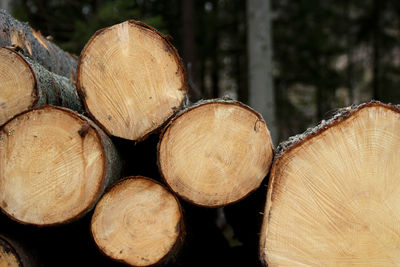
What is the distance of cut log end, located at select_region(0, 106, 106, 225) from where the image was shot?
1806mm

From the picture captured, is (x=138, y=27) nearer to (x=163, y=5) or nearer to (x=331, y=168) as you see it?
(x=331, y=168)

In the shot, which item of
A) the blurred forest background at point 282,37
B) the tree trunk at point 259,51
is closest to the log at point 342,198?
the blurred forest background at point 282,37

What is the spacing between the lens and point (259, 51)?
7305 mm

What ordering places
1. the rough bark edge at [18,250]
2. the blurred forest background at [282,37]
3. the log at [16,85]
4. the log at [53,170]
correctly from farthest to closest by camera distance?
the blurred forest background at [282,37], the log at [16,85], the rough bark edge at [18,250], the log at [53,170]

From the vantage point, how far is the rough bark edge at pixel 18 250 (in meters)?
1.91

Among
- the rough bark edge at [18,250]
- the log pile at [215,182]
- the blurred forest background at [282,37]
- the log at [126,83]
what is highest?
the log at [126,83]

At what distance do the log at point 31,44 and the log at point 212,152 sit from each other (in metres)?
1.15

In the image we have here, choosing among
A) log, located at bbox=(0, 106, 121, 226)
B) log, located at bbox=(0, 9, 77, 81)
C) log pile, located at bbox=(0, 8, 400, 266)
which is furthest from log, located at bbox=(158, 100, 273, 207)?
log, located at bbox=(0, 9, 77, 81)

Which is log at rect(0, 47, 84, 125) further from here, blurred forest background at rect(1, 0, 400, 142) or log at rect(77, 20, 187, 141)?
blurred forest background at rect(1, 0, 400, 142)

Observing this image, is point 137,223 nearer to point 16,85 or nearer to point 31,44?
point 16,85

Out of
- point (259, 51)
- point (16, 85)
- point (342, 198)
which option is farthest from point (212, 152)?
point (259, 51)

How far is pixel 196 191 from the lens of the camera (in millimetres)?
1844

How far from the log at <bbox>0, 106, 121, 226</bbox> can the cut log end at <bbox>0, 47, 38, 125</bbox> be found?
0.24m

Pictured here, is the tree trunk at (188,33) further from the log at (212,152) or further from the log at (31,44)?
the log at (212,152)
